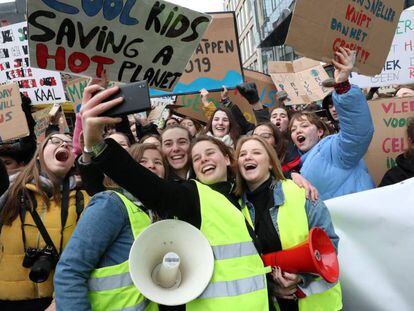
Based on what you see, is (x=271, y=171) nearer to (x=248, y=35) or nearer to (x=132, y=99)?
(x=132, y=99)

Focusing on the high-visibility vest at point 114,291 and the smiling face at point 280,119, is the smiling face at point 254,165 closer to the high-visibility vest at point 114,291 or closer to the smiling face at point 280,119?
the high-visibility vest at point 114,291

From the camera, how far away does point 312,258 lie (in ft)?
5.28

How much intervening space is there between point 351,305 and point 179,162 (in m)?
1.41

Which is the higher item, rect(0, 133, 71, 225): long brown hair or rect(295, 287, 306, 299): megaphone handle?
rect(0, 133, 71, 225): long brown hair

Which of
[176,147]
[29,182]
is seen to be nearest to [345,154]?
[176,147]

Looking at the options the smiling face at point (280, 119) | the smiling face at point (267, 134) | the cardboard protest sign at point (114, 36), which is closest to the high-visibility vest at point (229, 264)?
the cardboard protest sign at point (114, 36)

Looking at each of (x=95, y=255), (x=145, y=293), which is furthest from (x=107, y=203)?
(x=145, y=293)

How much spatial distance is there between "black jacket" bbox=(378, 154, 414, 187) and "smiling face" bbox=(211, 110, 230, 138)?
1.70 metres

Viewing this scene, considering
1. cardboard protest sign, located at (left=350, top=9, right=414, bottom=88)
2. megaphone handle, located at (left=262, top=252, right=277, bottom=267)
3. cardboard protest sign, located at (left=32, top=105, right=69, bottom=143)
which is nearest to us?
megaphone handle, located at (left=262, top=252, right=277, bottom=267)

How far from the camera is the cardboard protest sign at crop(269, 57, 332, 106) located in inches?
237

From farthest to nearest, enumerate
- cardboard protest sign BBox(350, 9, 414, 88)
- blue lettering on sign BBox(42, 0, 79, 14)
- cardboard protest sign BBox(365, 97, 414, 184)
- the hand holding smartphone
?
cardboard protest sign BBox(350, 9, 414, 88), cardboard protest sign BBox(365, 97, 414, 184), blue lettering on sign BBox(42, 0, 79, 14), the hand holding smartphone

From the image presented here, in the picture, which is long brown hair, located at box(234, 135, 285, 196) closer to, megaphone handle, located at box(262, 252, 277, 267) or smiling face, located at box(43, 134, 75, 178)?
megaphone handle, located at box(262, 252, 277, 267)

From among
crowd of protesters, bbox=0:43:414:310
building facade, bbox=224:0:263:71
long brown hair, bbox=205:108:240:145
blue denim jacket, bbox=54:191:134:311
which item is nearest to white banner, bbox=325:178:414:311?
crowd of protesters, bbox=0:43:414:310

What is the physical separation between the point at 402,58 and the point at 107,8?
334 cm
